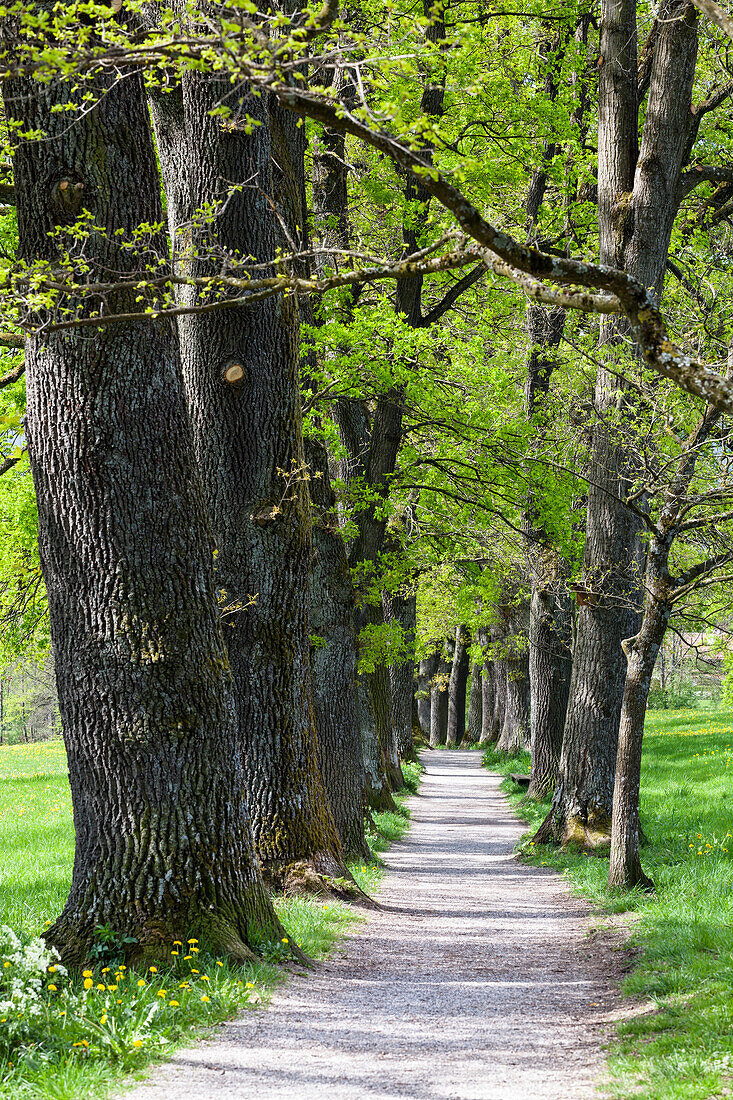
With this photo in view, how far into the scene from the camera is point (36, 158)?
18.5 ft

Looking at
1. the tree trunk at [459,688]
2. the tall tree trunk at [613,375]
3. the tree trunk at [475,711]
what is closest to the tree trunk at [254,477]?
the tall tree trunk at [613,375]

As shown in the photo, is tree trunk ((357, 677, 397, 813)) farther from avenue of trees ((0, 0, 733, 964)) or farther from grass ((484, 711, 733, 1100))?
grass ((484, 711, 733, 1100))

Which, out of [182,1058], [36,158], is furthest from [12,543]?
[182,1058]

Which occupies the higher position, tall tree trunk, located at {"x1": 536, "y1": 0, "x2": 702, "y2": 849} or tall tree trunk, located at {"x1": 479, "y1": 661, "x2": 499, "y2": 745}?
tall tree trunk, located at {"x1": 536, "y1": 0, "x2": 702, "y2": 849}

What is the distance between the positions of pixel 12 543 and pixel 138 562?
905 cm

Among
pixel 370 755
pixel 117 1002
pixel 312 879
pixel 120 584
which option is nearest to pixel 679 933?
pixel 312 879

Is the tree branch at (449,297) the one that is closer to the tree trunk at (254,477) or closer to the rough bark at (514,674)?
the tree trunk at (254,477)

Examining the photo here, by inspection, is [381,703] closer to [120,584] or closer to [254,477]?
[254,477]

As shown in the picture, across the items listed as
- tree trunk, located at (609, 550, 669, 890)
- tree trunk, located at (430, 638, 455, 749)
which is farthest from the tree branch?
tree trunk, located at (430, 638, 455, 749)

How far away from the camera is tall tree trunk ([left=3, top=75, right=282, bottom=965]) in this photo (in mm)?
5578

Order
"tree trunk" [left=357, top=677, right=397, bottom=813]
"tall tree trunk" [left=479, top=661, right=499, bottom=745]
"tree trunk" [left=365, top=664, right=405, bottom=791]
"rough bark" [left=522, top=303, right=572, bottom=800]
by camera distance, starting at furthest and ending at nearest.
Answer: "tall tree trunk" [left=479, top=661, right=499, bottom=745]
"tree trunk" [left=365, top=664, right=405, bottom=791]
"rough bark" [left=522, top=303, right=572, bottom=800]
"tree trunk" [left=357, top=677, right=397, bottom=813]

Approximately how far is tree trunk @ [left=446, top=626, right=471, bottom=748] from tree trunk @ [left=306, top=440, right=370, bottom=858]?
2737 cm

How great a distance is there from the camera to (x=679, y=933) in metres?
6.86

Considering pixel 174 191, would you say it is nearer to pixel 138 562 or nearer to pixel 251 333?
pixel 251 333
